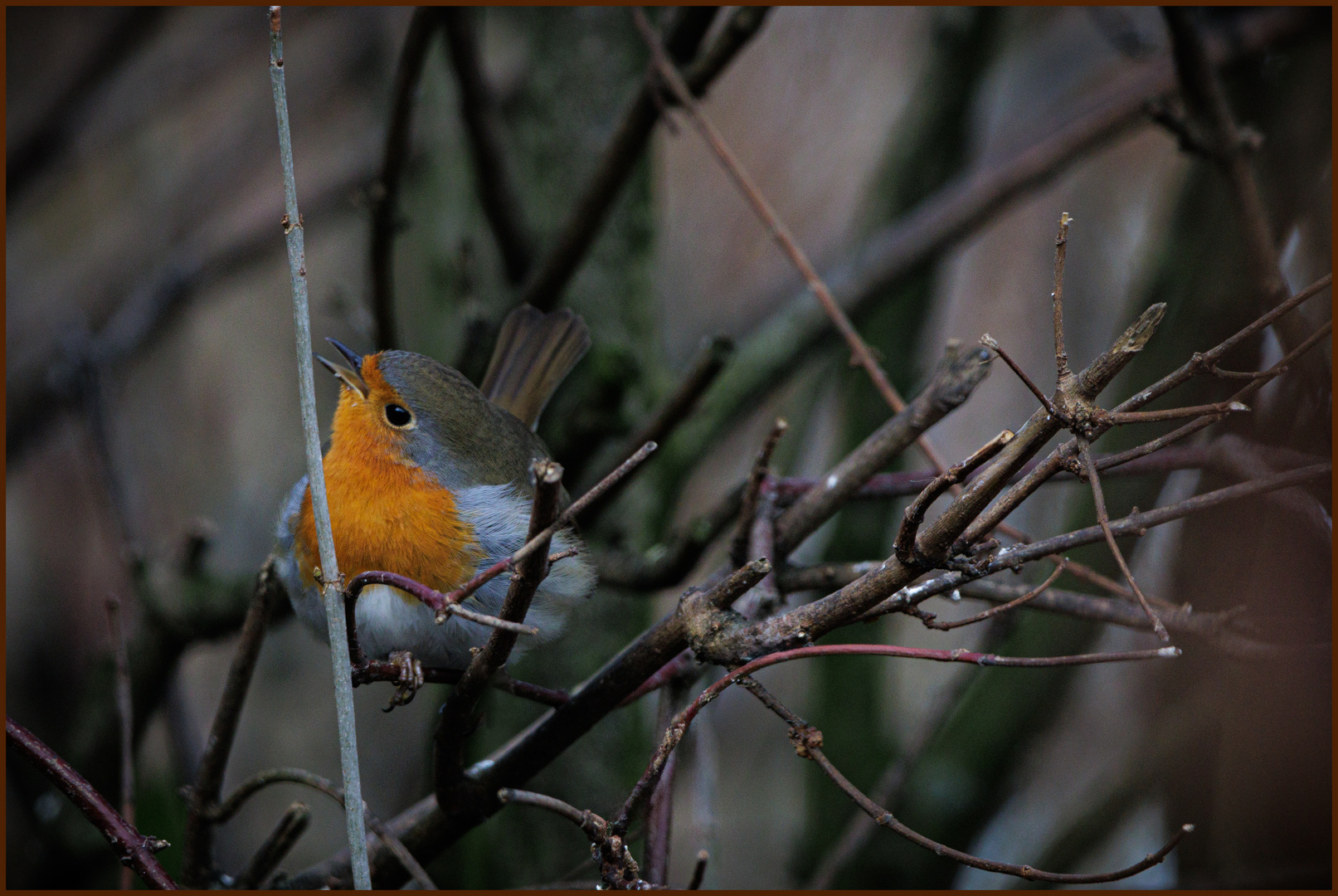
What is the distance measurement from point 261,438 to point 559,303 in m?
2.28

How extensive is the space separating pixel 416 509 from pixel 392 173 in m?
1.07

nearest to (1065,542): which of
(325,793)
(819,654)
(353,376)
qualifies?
(819,654)

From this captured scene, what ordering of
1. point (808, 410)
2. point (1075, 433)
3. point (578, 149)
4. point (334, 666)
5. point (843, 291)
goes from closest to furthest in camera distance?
point (1075, 433) < point (334, 666) < point (843, 291) < point (578, 149) < point (808, 410)

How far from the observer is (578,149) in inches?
116

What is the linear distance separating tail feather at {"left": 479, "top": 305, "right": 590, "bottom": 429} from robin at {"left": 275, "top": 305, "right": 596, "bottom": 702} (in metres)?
0.37

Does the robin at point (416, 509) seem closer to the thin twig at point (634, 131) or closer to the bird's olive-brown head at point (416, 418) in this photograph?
the bird's olive-brown head at point (416, 418)

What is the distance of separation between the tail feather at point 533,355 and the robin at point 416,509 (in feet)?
1.20

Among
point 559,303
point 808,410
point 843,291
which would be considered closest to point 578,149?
point 559,303

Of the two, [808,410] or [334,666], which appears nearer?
[334,666]

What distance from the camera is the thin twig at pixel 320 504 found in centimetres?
103

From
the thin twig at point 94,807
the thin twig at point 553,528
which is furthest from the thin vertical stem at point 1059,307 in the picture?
the thin twig at point 94,807

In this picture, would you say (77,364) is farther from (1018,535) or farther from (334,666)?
(1018,535)

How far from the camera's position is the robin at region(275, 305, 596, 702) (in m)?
1.69

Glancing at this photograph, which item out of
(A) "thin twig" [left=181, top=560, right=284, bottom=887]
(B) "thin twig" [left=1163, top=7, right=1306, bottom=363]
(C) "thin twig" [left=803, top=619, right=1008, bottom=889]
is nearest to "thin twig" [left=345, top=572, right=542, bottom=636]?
(A) "thin twig" [left=181, top=560, right=284, bottom=887]
